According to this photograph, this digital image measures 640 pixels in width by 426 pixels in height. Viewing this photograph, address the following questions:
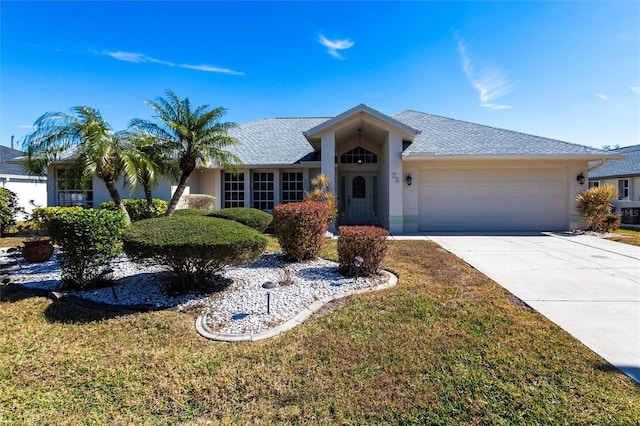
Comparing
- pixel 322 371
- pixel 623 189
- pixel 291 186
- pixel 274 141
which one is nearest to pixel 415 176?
pixel 291 186

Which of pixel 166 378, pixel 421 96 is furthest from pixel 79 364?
pixel 421 96

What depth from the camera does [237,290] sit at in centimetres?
515

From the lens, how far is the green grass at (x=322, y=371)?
2.38 m

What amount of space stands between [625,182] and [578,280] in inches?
793

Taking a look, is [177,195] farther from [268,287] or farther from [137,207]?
[268,287]

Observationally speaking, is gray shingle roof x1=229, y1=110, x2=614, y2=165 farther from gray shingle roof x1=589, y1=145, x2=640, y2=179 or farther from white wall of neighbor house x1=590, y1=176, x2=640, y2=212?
gray shingle roof x1=589, y1=145, x2=640, y2=179

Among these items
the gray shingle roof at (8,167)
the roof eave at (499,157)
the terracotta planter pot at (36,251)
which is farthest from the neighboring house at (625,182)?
the gray shingle roof at (8,167)

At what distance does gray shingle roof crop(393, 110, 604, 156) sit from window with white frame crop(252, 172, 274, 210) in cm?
680

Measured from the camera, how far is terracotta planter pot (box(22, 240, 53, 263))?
7.25m

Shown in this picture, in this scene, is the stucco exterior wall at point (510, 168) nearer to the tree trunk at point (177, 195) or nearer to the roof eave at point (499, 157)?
the roof eave at point (499, 157)

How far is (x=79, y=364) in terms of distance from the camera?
312 centimetres

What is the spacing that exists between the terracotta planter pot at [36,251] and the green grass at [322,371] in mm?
3891

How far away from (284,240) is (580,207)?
13.3 meters

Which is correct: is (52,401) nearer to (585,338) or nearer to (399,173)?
(585,338)
